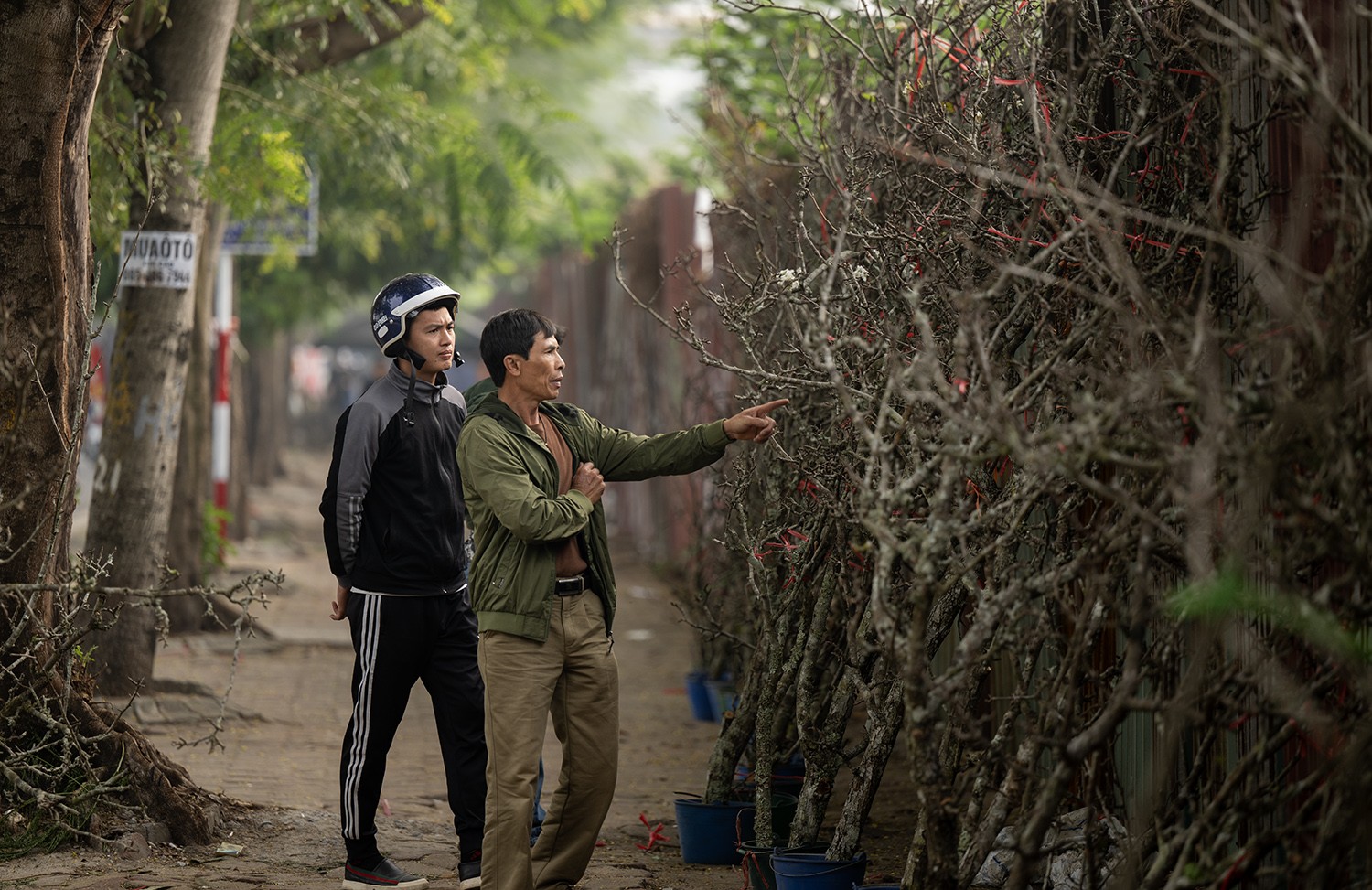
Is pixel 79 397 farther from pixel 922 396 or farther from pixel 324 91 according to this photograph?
pixel 324 91

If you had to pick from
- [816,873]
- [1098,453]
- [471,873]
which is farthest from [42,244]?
[1098,453]

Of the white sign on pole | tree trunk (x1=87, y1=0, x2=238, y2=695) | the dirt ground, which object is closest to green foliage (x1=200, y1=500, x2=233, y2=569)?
the dirt ground

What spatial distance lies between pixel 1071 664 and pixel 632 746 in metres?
5.17

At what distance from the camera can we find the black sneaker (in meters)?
5.17

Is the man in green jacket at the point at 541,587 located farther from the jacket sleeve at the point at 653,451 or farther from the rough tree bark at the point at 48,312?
the rough tree bark at the point at 48,312

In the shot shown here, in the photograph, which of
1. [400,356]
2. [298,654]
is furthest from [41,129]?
[298,654]

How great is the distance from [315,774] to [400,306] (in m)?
3.06

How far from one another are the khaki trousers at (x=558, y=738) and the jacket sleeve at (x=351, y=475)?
30.0 inches

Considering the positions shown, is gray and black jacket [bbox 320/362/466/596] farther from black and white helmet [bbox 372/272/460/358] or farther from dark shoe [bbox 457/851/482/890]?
dark shoe [bbox 457/851/482/890]

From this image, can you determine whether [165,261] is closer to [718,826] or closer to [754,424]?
[718,826]

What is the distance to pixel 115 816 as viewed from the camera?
5.54m

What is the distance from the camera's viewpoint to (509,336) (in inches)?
186

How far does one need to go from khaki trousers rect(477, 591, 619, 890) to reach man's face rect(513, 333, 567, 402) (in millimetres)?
649

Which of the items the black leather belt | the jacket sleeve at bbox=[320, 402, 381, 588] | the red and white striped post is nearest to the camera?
the black leather belt
